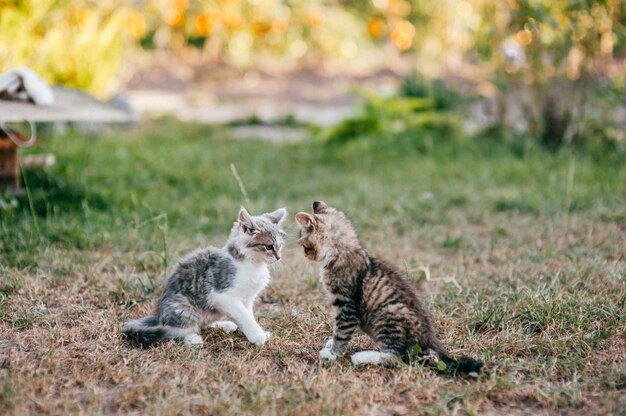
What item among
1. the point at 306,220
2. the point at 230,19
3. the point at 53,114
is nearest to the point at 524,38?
the point at 230,19

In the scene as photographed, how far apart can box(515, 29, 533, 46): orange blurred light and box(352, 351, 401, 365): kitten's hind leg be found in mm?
5660

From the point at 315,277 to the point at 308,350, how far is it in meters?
0.97

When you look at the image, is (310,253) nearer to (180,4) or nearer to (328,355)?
(328,355)

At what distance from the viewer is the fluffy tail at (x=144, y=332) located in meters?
2.93

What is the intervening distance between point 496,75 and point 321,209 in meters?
5.13

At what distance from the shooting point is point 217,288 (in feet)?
10.1

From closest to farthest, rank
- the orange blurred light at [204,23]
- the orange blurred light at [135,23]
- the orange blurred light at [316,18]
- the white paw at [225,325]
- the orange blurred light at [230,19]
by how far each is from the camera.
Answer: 1. the white paw at [225,325]
2. the orange blurred light at [135,23]
3. the orange blurred light at [204,23]
4. the orange blurred light at [230,19]
5. the orange blurred light at [316,18]

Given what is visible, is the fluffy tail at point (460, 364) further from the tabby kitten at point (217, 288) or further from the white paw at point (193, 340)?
the white paw at point (193, 340)

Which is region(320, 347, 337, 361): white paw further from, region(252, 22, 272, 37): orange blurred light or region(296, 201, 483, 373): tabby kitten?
region(252, 22, 272, 37): orange blurred light

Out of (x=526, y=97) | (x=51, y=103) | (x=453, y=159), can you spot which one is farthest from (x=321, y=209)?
(x=526, y=97)

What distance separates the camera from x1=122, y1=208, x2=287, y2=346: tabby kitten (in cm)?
299

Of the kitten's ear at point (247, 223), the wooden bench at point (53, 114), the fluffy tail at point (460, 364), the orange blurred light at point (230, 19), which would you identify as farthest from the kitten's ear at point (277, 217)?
the orange blurred light at point (230, 19)

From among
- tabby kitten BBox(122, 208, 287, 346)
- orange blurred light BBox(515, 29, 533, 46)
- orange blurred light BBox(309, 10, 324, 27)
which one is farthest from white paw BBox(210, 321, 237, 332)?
orange blurred light BBox(309, 10, 324, 27)

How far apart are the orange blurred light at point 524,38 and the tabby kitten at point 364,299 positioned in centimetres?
531
